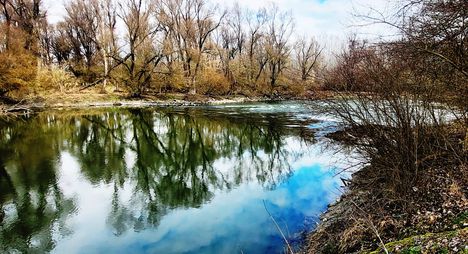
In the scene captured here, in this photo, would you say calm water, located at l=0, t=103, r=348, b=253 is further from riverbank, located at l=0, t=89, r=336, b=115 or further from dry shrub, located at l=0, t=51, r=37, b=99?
riverbank, located at l=0, t=89, r=336, b=115

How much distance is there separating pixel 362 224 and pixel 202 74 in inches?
1907

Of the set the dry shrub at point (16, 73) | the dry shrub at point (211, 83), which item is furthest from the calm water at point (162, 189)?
the dry shrub at point (211, 83)

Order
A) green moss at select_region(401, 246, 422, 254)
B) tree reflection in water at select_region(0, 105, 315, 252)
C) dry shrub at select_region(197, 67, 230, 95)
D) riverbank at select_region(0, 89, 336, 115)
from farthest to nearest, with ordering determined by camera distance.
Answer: dry shrub at select_region(197, 67, 230, 95) < riverbank at select_region(0, 89, 336, 115) < tree reflection in water at select_region(0, 105, 315, 252) < green moss at select_region(401, 246, 422, 254)

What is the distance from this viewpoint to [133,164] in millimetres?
15141

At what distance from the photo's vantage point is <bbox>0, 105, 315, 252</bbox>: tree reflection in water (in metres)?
9.45

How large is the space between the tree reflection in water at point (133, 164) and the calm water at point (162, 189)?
0.15ft

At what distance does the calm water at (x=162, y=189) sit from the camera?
26.9 feet

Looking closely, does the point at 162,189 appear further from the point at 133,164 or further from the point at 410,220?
the point at 410,220

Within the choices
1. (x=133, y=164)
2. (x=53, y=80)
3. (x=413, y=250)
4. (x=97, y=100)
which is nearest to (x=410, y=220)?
(x=413, y=250)

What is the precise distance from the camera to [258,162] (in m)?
15.3

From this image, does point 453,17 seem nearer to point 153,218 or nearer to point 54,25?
point 153,218

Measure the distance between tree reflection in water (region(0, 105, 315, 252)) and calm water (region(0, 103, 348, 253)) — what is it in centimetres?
5

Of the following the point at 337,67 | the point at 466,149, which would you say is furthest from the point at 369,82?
the point at 466,149

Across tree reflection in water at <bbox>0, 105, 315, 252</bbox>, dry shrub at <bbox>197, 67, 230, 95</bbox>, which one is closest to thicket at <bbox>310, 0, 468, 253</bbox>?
tree reflection in water at <bbox>0, 105, 315, 252</bbox>
